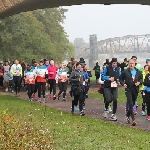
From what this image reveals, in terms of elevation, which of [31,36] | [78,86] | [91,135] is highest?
[31,36]

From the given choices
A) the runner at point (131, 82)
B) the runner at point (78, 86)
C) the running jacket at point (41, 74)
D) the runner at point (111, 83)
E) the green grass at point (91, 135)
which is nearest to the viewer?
the green grass at point (91, 135)

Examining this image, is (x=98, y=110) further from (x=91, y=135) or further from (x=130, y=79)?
(x=91, y=135)

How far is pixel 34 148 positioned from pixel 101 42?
143 meters

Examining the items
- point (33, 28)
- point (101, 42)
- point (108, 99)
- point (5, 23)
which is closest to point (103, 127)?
point (108, 99)

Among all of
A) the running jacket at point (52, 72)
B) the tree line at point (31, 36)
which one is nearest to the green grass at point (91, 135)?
the running jacket at point (52, 72)

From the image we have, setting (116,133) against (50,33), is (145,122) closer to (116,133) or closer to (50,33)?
(116,133)

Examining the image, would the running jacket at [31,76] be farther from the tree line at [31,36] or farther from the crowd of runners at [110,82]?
the tree line at [31,36]

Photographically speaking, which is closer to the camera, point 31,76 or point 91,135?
point 91,135

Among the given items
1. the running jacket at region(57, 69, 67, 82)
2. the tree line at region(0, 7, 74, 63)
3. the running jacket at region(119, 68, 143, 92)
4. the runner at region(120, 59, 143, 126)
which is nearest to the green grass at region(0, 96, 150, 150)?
the runner at region(120, 59, 143, 126)

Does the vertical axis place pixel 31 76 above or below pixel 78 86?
above

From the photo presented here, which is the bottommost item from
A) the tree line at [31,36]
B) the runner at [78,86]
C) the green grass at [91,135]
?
the green grass at [91,135]

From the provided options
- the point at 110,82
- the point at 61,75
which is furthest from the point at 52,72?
the point at 110,82

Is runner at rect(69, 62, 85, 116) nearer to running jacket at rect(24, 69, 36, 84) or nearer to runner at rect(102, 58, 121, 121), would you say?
runner at rect(102, 58, 121, 121)

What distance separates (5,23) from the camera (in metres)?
30.9
